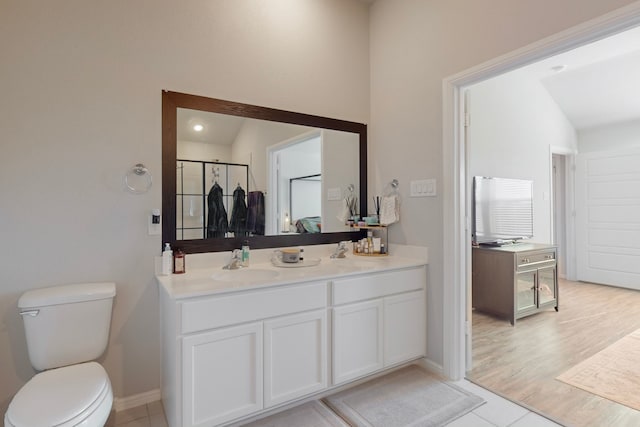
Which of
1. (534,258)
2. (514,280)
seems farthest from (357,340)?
(534,258)

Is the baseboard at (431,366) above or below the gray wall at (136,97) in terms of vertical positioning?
below

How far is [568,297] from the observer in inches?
175

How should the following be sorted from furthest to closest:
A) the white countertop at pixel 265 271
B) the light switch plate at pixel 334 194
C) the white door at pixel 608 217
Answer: the white door at pixel 608 217 < the light switch plate at pixel 334 194 < the white countertop at pixel 265 271

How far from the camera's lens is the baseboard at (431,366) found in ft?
7.89

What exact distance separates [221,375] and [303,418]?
0.58 meters

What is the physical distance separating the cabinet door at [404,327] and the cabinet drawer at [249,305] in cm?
56

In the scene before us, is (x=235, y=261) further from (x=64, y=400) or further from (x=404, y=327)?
(x=404, y=327)

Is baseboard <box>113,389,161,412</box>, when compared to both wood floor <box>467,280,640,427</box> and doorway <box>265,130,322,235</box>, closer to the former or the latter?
doorway <box>265,130,322,235</box>

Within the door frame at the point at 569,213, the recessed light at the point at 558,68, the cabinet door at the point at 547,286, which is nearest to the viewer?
the cabinet door at the point at 547,286

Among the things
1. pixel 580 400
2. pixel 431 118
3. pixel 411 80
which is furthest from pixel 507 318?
pixel 411 80

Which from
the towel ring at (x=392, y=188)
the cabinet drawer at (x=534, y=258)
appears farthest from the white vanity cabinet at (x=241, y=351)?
the cabinet drawer at (x=534, y=258)

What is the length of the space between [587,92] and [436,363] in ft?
14.6

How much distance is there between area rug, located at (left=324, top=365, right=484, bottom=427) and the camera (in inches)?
75.0

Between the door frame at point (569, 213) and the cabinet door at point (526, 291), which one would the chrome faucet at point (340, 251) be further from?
the door frame at point (569, 213)
